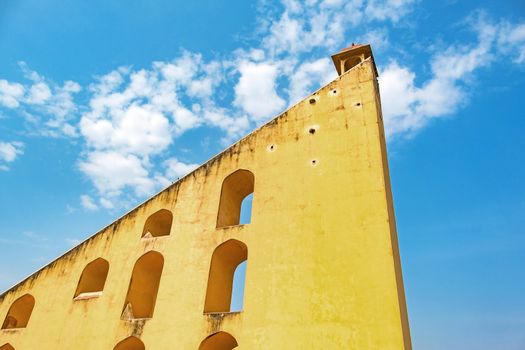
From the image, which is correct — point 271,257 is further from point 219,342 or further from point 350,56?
point 350,56

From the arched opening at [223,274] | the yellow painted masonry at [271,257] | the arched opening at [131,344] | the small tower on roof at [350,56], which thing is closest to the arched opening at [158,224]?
the yellow painted masonry at [271,257]

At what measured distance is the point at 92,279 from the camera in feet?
38.2

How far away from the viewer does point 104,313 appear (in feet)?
33.0

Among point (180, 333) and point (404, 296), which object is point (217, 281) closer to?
point (180, 333)

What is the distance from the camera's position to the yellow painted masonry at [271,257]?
26.1ft

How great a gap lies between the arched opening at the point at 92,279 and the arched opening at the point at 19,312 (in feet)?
5.93

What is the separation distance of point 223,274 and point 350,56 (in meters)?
7.67

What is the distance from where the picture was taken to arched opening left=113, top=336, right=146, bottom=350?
9.45m

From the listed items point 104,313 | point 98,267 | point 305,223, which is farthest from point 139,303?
point 305,223

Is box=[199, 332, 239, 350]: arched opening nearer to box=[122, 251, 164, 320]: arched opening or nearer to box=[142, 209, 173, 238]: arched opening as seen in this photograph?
box=[122, 251, 164, 320]: arched opening

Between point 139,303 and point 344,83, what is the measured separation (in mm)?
8206

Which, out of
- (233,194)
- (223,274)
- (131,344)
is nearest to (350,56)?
(233,194)

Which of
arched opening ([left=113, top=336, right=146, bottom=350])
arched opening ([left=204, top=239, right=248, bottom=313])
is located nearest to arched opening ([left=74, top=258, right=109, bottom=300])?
arched opening ([left=113, top=336, right=146, bottom=350])

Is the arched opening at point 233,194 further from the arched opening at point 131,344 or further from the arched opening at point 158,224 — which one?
the arched opening at point 131,344
